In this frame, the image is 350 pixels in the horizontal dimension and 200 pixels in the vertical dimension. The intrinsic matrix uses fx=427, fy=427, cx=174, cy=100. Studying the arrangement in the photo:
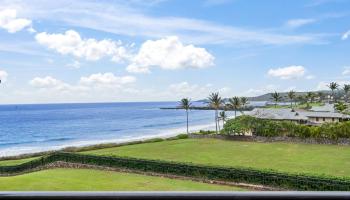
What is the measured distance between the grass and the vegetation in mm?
15004

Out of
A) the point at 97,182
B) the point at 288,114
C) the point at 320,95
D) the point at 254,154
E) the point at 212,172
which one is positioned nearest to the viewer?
the point at 97,182

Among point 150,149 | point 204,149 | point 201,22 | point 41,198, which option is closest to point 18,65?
point 150,149

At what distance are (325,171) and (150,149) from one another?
14.2 metres

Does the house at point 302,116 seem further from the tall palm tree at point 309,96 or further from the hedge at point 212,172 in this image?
the tall palm tree at point 309,96

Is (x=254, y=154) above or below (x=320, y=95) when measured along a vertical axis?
below

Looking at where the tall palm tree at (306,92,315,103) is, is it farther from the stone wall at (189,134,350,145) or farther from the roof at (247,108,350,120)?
the stone wall at (189,134,350,145)

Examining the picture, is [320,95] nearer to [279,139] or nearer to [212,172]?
[279,139]

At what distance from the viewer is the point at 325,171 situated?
21.4 m

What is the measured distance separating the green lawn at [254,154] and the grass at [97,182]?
454cm

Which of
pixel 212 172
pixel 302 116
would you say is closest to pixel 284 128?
pixel 302 116

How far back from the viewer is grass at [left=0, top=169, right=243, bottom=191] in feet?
58.1

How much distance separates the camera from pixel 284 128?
109ft

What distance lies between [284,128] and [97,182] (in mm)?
18548

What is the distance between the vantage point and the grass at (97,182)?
1772cm
